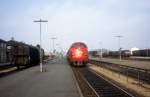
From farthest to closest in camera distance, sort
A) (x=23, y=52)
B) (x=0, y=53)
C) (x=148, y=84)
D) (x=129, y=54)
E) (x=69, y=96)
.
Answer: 1. (x=129, y=54)
2. (x=23, y=52)
3. (x=0, y=53)
4. (x=148, y=84)
5. (x=69, y=96)

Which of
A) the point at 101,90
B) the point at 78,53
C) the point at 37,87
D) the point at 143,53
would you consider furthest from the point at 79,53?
the point at 143,53

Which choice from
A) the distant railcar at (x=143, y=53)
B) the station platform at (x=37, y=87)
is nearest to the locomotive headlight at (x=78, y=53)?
the station platform at (x=37, y=87)

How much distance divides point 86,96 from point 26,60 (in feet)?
100

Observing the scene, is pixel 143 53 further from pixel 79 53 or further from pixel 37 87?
pixel 37 87

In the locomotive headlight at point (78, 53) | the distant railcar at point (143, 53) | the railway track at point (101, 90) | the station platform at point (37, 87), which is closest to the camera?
Result: the station platform at point (37, 87)

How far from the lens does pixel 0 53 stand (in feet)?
113

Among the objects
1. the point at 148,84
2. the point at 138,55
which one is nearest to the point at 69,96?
the point at 148,84

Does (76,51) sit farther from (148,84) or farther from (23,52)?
(148,84)

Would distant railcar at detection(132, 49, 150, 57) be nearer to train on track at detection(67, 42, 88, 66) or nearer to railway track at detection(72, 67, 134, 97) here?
train on track at detection(67, 42, 88, 66)

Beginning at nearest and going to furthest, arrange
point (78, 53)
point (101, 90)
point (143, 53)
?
point (101, 90), point (78, 53), point (143, 53)

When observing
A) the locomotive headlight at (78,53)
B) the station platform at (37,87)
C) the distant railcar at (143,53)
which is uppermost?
the distant railcar at (143,53)

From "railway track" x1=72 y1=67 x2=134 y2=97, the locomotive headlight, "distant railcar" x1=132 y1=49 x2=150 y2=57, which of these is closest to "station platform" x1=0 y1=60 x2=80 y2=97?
"railway track" x1=72 y1=67 x2=134 y2=97

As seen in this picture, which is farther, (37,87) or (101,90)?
(37,87)

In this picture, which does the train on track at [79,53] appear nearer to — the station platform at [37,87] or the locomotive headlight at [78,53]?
the locomotive headlight at [78,53]
